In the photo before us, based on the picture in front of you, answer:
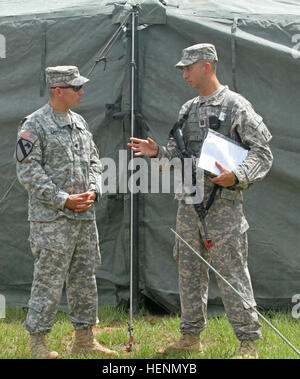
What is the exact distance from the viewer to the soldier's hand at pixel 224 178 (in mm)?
3805

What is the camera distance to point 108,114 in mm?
5152

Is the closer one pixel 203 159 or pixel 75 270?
pixel 203 159

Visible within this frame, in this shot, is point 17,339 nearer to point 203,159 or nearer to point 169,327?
point 169,327

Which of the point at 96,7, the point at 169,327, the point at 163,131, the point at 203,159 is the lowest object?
the point at 169,327

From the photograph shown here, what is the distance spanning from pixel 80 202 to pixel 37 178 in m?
0.30

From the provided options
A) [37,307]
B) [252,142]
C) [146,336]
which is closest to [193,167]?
[252,142]

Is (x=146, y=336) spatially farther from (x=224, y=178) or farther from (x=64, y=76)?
(x=64, y=76)

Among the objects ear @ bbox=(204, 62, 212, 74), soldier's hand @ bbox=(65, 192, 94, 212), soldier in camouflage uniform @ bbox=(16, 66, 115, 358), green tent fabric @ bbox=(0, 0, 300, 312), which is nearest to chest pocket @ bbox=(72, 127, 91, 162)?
soldier in camouflage uniform @ bbox=(16, 66, 115, 358)

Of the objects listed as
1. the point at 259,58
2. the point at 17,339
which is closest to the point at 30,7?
the point at 259,58

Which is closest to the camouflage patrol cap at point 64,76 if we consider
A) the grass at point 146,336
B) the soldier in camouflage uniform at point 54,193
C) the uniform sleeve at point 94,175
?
the soldier in camouflage uniform at point 54,193

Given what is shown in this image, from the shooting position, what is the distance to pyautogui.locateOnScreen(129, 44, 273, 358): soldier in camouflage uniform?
12.7ft

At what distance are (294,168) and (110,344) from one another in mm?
1916

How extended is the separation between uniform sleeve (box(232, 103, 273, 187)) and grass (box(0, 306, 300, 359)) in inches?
44.3

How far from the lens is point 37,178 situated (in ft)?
12.7
